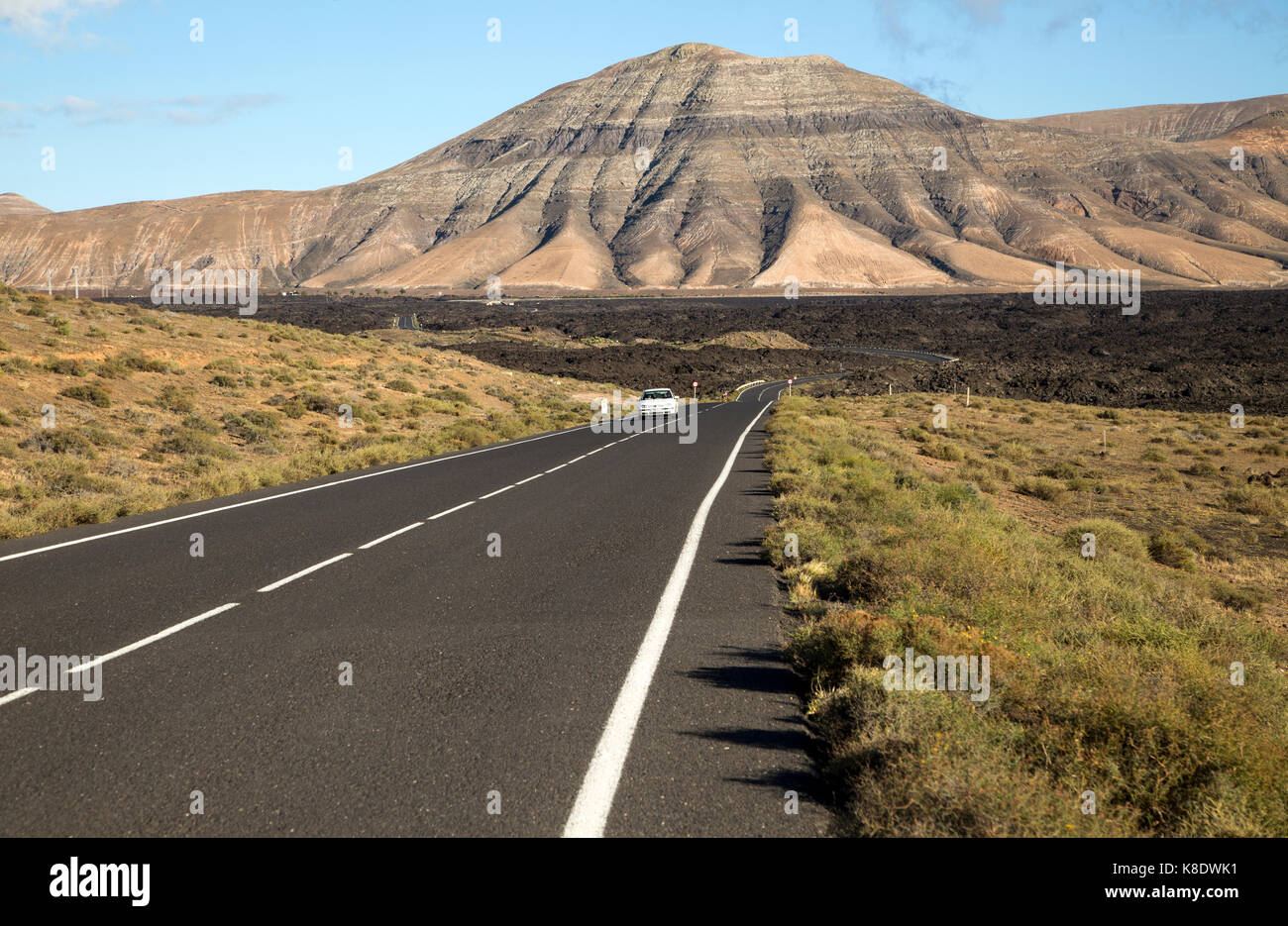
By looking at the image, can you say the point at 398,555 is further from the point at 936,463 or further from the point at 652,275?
the point at 652,275

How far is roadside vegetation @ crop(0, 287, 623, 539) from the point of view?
15680 millimetres

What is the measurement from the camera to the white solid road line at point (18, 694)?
571 cm

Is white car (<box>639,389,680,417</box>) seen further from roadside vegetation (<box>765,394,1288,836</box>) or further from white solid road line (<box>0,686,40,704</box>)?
white solid road line (<box>0,686,40,704</box>)

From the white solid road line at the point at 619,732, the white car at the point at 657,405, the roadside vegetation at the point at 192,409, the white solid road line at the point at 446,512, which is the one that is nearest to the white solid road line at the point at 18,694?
the white solid road line at the point at 619,732

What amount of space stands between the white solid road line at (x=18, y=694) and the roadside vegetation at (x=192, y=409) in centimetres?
680

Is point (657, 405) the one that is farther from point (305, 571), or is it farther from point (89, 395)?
point (305, 571)

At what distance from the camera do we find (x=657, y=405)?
3856 cm

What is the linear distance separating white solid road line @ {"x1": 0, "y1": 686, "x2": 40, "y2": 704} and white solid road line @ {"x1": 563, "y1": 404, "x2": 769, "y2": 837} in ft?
12.1

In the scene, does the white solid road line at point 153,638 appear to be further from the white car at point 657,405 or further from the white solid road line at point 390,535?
the white car at point 657,405

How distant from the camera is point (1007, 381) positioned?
6438 cm

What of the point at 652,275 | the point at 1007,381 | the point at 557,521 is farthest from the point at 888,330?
the point at 557,521

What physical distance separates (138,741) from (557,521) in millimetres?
7762

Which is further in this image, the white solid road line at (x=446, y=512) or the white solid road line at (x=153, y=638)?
the white solid road line at (x=446, y=512)
